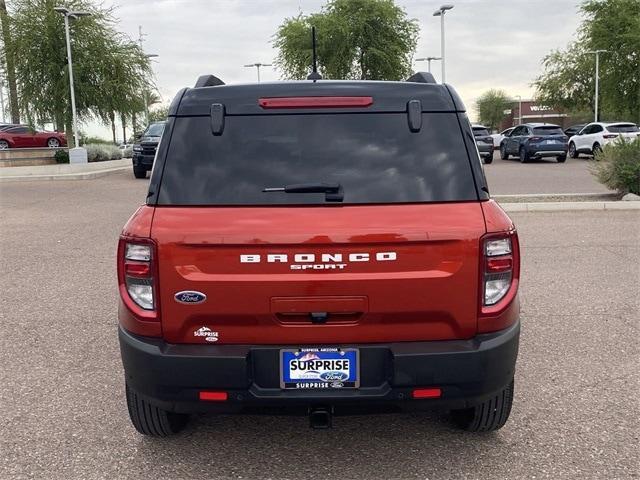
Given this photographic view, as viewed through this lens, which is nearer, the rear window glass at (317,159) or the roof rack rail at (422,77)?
the rear window glass at (317,159)

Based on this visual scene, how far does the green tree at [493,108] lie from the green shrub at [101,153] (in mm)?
90323

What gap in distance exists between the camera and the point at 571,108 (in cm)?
5791

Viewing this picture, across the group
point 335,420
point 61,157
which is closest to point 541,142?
point 61,157

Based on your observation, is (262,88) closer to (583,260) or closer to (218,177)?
(218,177)

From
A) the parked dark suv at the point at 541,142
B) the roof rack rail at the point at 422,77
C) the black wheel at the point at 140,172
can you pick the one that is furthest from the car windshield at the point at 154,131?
the roof rack rail at the point at 422,77

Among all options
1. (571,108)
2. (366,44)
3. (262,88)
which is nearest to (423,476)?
(262,88)

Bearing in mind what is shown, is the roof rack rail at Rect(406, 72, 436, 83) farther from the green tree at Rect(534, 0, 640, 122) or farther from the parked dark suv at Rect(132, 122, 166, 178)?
the green tree at Rect(534, 0, 640, 122)

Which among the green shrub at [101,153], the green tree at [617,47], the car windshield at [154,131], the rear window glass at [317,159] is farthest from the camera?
the green tree at [617,47]

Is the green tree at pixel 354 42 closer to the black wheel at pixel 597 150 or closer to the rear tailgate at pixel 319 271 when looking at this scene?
the black wheel at pixel 597 150

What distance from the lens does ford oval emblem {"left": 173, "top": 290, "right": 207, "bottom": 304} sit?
108 inches

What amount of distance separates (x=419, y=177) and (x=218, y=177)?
2.99ft

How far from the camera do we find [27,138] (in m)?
32.6

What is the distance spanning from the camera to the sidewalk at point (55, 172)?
2398 centimetres

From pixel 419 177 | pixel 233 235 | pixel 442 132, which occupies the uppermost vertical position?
pixel 442 132
